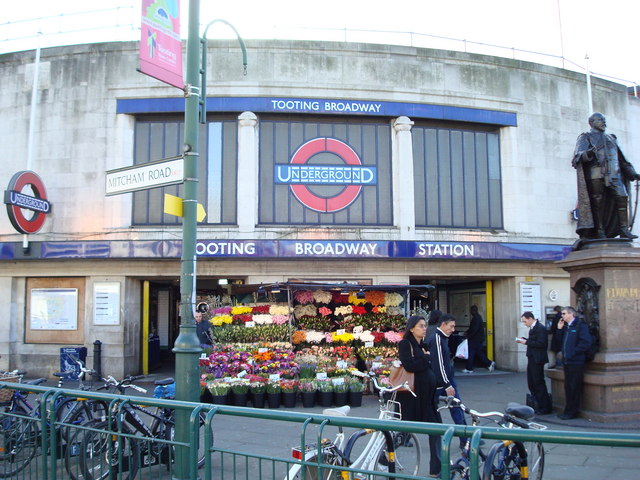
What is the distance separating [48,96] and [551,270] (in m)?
16.3

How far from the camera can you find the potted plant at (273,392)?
470 inches

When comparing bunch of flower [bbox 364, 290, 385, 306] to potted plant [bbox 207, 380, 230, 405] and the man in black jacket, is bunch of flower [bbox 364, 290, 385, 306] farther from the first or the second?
the man in black jacket

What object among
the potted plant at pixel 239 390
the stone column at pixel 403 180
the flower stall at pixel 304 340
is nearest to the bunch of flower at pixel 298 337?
the flower stall at pixel 304 340

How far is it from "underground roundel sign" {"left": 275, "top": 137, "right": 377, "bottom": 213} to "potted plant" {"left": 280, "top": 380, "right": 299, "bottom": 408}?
6.74 metres


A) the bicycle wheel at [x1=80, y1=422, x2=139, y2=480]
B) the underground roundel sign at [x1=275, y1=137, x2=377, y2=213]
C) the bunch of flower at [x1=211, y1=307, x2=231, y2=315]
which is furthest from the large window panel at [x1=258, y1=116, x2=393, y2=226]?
the bicycle wheel at [x1=80, y1=422, x2=139, y2=480]

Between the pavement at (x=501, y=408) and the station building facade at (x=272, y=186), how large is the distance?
2.74 meters

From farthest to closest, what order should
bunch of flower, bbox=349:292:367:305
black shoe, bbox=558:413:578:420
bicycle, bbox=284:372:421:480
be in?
1. bunch of flower, bbox=349:292:367:305
2. black shoe, bbox=558:413:578:420
3. bicycle, bbox=284:372:421:480

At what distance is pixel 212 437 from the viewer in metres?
4.47

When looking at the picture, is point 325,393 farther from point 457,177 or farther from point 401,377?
point 457,177

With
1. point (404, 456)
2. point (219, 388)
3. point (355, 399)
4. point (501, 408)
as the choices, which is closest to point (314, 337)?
point (355, 399)

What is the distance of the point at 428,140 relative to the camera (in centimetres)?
1861

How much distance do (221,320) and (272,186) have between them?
5176 mm

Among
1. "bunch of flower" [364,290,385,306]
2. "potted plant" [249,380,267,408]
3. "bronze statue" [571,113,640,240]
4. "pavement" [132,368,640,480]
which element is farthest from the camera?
"bunch of flower" [364,290,385,306]

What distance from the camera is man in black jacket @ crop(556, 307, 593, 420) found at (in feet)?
31.4
